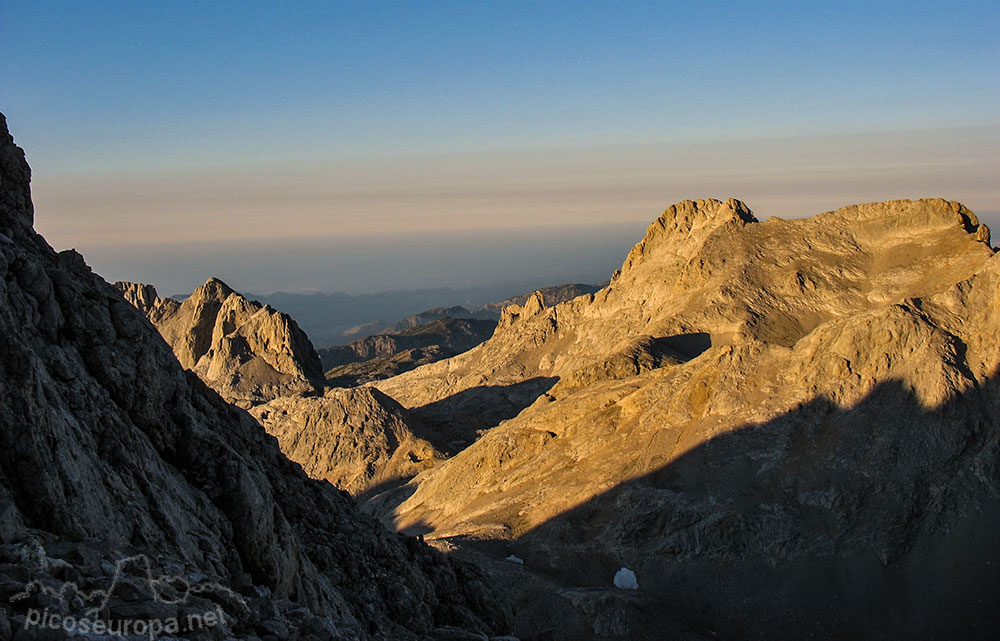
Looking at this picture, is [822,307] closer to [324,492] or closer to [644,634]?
[644,634]

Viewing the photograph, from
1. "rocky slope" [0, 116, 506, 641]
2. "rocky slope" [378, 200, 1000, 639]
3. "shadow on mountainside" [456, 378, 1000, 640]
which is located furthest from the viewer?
"rocky slope" [378, 200, 1000, 639]

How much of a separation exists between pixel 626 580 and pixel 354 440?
152ft

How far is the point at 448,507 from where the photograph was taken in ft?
202

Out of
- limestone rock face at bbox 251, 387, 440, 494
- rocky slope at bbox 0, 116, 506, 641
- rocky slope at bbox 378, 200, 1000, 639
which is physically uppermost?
rocky slope at bbox 0, 116, 506, 641

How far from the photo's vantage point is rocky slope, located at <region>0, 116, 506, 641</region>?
1430cm

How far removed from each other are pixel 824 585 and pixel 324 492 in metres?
27.4

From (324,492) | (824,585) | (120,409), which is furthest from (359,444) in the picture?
(120,409)

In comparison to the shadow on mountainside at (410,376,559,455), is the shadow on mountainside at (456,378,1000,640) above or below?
above

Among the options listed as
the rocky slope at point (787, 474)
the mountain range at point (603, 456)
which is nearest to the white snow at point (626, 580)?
the mountain range at point (603, 456)

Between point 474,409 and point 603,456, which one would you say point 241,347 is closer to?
point 474,409

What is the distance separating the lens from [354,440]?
282ft

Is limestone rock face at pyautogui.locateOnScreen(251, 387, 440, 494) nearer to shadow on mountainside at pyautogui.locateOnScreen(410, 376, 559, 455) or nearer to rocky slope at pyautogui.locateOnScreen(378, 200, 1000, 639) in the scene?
shadow on mountainside at pyautogui.locateOnScreen(410, 376, 559, 455)

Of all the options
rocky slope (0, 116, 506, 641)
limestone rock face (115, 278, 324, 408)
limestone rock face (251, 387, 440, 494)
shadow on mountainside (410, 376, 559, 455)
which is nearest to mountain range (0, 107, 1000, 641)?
rocky slope (0, 116, 506, 641)

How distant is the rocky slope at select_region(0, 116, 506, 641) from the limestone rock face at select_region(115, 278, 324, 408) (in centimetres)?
8184
